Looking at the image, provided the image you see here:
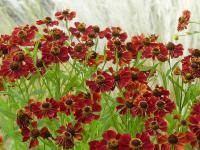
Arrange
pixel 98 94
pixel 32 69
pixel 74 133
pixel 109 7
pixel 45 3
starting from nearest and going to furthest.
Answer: pixel 74 133, pixel 98 94, pixel 32 69, pixel 109 7, pixel 45 3

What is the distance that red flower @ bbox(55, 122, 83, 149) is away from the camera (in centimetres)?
157

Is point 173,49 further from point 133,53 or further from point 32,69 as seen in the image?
point 32,69

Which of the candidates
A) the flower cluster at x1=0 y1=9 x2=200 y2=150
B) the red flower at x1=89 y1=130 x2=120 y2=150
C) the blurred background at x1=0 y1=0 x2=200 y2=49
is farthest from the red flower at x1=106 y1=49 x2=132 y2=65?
the blurred background at x1=0 y1=0 x2=200 y2=49

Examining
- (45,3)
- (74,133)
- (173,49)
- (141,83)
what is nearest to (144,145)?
(74,133)

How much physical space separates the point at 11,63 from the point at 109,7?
2.39 m

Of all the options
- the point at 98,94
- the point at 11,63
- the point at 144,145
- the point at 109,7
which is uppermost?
the point at 109,7

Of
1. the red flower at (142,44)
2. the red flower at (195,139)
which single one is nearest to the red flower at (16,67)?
the red flower at (142,44)

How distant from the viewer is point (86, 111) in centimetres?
164

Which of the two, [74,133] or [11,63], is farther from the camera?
[11,63]

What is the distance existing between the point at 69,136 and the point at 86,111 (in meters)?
0.11

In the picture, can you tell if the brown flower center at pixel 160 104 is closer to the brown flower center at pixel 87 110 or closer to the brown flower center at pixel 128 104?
the brown flower center at pixel 128 104

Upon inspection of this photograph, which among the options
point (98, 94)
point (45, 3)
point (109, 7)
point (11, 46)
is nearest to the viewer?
point (98, 94)

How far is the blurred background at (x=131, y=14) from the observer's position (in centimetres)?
387

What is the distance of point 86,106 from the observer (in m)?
1.66
